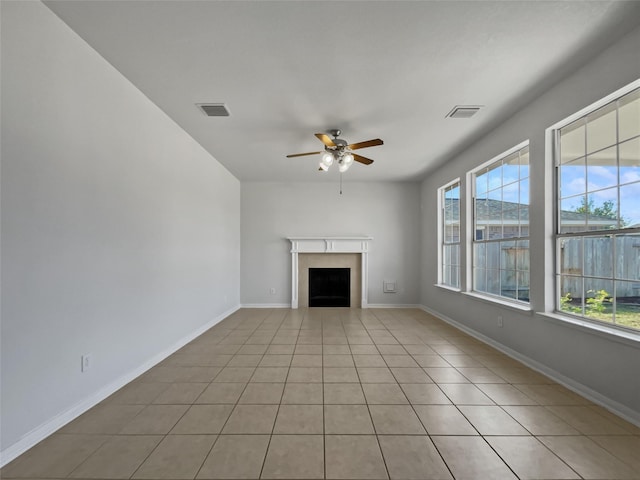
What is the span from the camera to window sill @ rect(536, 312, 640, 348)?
6.90ft

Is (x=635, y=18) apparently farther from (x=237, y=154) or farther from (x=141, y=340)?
(x=141, y=340)

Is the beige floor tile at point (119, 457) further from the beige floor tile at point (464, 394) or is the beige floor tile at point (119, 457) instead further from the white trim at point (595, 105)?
the white trim at point (595, 105)

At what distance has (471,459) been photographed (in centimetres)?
176

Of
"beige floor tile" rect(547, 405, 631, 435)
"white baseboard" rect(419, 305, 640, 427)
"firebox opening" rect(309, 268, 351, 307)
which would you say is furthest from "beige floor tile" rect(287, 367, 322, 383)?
"firebox opening" rect(309, 268, 351, 307)

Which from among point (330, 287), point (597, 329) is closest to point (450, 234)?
point (330, 287)

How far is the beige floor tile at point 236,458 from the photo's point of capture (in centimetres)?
164

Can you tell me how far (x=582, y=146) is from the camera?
2664mm

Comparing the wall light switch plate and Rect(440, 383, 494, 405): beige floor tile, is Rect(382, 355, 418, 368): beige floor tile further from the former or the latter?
the wall light switch plate

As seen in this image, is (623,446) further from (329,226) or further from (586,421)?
(329,226)

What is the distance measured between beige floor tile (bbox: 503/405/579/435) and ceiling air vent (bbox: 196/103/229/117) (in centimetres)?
367

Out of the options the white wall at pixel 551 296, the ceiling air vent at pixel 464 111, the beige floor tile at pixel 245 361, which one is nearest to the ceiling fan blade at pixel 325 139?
the ceiling air vent at pixel 464 111

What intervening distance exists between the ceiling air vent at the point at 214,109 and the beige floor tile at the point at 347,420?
295cm

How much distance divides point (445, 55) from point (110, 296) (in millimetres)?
3271

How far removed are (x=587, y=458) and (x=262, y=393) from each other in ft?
7.17
